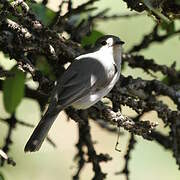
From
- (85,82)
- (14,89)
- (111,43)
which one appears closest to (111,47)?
(111,43)

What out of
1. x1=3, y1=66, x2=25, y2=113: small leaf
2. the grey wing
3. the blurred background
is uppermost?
x1=3, y1=66, x2=25, y2=113: small leaf

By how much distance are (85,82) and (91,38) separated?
0.87 ft

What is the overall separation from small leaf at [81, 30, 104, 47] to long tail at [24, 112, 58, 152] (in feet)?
1.44

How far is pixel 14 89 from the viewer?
11.4ft

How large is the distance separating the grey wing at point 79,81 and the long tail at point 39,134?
9cm

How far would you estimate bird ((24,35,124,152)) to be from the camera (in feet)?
11.4

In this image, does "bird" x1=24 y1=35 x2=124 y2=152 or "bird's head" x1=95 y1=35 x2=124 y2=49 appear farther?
"bird's head" x1=95 y1=35 x2=124 y2=49

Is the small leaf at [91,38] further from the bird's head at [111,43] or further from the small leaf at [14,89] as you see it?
the small leaf at [14,89]

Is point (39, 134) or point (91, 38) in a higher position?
point (91, 38)

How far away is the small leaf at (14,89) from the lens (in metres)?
3.48

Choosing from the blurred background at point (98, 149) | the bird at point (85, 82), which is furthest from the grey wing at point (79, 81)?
the blurred background at point (98, 149)

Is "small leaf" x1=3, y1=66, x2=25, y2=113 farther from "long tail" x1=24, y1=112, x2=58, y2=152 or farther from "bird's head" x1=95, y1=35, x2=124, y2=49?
"bird's head" x1=95, y1=35, x2=124, y2=49

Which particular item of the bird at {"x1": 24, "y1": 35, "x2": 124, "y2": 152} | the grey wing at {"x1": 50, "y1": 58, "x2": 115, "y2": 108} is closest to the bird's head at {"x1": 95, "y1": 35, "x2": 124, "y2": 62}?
the bird at {"x1": 24, "y1": 35, "x2": 124, "y2": 152}

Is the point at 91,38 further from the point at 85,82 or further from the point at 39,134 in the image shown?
the point at 39,134
